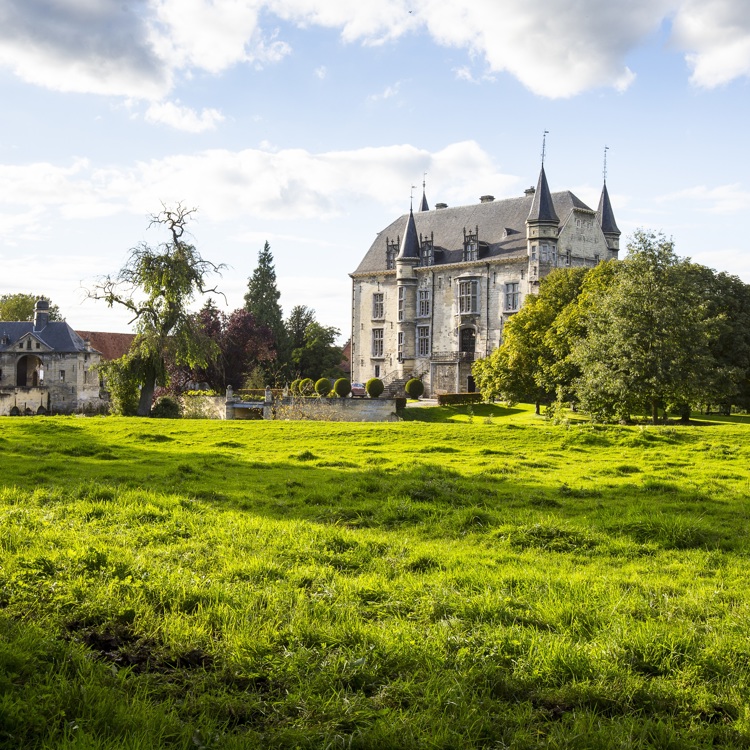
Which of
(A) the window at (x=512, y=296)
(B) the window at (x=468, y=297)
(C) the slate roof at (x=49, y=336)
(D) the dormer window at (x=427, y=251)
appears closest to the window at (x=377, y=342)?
(D) the dormer window at (x=427, y=251)

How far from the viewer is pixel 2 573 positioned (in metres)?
6.71

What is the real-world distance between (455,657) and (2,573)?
157 inches

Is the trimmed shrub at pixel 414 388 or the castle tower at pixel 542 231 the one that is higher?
the castle tower at pixel 542 231

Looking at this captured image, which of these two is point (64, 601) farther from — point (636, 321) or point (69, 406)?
point (69, 406)

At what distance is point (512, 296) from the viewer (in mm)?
62031

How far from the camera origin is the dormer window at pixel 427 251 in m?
67.9

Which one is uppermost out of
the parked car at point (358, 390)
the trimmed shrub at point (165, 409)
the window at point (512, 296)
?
the window at point (512, 296)

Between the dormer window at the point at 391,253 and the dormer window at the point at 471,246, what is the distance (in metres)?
8.38

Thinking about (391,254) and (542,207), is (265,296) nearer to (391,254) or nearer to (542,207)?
(391,254)

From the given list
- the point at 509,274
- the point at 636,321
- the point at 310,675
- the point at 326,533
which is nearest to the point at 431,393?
the point at 509,274

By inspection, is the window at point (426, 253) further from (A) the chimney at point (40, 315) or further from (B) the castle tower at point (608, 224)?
(A) the chimney at point (40, 315)

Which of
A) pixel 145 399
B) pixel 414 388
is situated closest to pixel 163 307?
pixel 145 399

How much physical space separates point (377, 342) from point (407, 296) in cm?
585

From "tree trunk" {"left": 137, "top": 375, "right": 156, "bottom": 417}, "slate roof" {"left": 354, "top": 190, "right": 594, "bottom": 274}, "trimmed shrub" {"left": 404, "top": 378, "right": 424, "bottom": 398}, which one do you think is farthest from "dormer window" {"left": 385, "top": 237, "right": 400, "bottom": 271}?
"tree trunk" {"left": 137, "top": 375, "right": 156, "bottom": 417}
